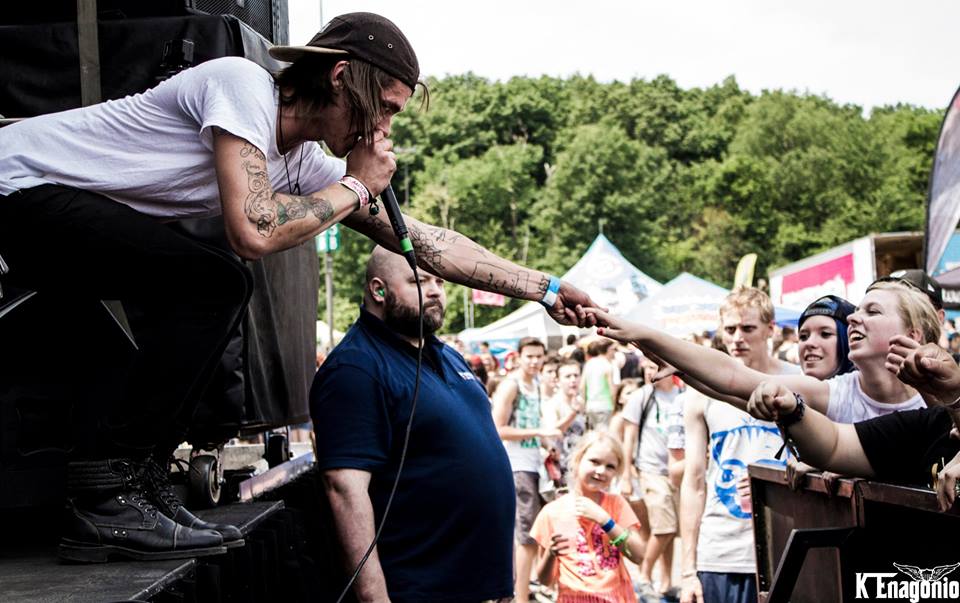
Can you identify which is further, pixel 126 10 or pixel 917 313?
pixel 126 10

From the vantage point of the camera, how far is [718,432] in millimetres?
6164

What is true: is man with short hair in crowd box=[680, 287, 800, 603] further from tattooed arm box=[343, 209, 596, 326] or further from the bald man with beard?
the bald man with beard

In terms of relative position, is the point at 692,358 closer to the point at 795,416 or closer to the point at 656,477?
the point at 795,416

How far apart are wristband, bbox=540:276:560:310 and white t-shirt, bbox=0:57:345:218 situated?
1424 millimetres

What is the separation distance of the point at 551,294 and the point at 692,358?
568 millimetres

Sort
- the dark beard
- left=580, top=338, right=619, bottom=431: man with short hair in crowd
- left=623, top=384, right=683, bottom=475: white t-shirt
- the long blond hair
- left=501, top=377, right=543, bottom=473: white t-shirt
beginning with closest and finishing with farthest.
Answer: the long blond hair < the dark beard < left=501, top=377, right=543, bottom=473: white t-shirt < left=623, top=384, right=683, bottom=475: white t-shirt < left=580, top=338, right=619, bottom=431: man with short hair in crowd

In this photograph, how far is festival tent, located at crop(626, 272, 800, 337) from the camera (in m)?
23.0

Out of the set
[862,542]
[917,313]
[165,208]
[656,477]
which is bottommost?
[656,477]

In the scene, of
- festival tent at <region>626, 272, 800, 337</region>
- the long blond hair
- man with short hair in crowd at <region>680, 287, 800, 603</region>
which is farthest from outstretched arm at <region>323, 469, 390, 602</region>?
festival tent at <region>626, 272, 800, 337</region>

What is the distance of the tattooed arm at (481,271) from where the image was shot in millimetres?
4152

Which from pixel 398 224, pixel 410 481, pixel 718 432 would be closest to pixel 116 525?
pixel 398 224

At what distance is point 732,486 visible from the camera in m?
5.91

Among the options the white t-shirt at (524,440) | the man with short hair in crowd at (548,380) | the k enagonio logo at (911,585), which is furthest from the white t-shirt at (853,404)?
the man with short hair in crowd at (548,380)

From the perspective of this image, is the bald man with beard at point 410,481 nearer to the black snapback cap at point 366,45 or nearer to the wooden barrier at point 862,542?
the wooden barrier at point 862,542
